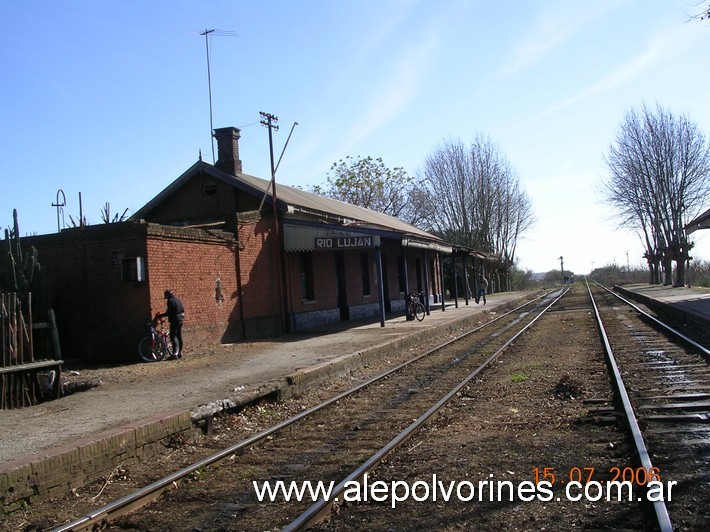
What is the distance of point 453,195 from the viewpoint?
50531 millimetres

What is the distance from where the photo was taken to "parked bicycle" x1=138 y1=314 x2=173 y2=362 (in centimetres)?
1298

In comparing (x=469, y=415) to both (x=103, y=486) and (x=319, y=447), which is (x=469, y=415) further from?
(x=103, y=486)

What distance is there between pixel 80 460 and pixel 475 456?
3.66m

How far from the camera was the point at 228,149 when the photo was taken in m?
20.3

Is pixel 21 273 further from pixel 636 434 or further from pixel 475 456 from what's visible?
pixel 636 434

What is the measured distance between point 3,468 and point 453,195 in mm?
47294

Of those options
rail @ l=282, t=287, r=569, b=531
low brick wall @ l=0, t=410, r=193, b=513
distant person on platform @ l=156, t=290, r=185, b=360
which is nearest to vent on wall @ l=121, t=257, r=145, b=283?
distant person on platform @ l=156, t=290, r=185, b=360

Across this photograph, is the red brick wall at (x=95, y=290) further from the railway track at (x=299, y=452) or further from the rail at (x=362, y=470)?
the rail at (x=362, y=470)

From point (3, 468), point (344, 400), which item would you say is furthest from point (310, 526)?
point (344, 400)

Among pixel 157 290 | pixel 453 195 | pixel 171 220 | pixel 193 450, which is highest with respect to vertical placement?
pixel 453 195

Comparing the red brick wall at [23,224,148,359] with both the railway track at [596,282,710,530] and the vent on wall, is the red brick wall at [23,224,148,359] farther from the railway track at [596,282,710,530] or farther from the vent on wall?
the railway track at [596,282,710,530]

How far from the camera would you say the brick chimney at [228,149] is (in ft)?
66.6

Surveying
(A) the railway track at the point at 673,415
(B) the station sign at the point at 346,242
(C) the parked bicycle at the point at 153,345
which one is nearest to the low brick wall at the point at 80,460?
(A) the railway track at the point at 673,415
